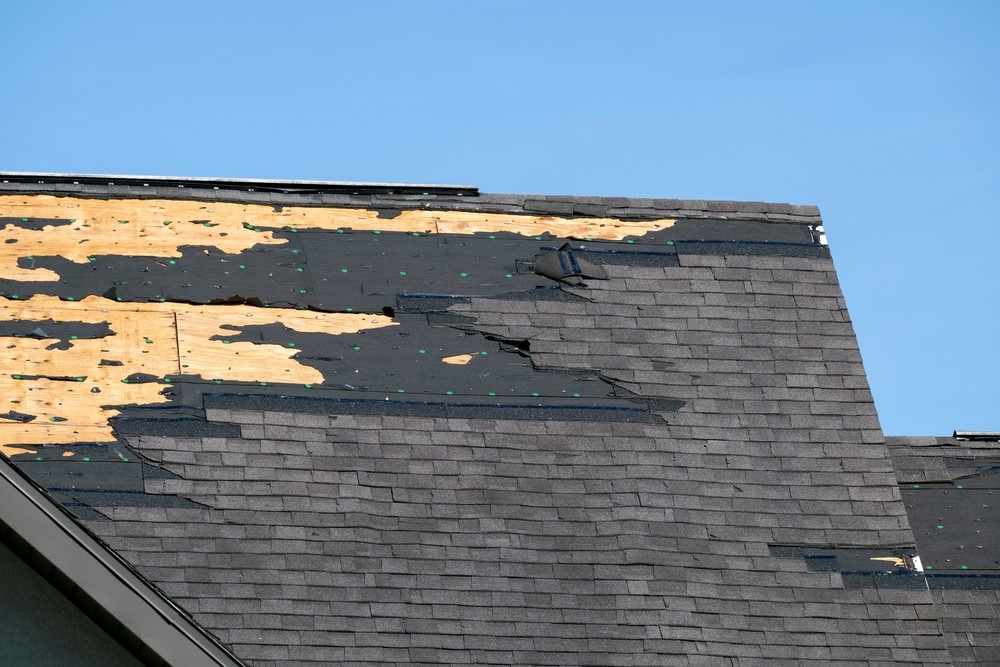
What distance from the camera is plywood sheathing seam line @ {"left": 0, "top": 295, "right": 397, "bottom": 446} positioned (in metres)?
8.16

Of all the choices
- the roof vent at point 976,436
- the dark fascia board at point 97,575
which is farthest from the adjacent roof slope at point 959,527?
the dark fascia board at point 97,575

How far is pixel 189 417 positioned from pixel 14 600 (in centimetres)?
253

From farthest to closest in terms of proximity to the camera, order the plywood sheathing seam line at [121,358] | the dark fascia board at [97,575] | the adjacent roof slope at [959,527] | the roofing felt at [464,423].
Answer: the adjacent roof slope at [959,527]
the plywood sheathing seam line at [121,358]
the roofing felt at [464,423]
the dark fascia board at [97,575]

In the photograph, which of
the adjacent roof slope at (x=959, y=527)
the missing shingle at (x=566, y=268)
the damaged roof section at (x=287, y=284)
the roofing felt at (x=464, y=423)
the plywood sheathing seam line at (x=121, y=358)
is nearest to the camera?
the roofing felt at (x=464, y=423)

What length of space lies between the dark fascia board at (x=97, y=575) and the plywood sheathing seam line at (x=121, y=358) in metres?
2.33

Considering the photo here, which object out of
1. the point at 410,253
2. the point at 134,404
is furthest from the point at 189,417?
the point at 410,253

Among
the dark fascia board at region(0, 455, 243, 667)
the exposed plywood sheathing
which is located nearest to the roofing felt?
the exposed plywood sheathing

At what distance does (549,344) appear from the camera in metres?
9.22

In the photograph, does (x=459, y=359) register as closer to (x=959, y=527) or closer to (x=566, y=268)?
(x=566, y=268)

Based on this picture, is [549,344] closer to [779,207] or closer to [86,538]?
[779,207]

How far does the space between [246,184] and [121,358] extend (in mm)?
1643

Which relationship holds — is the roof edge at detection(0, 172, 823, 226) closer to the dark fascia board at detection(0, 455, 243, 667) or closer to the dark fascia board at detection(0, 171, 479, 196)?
the dark fascia board at detection(0, 171, 479, 196)

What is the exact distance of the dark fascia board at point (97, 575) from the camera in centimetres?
570

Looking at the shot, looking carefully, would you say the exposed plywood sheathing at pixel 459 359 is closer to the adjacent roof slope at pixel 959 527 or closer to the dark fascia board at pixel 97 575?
the adjacent roof slope at pixel 959 527
